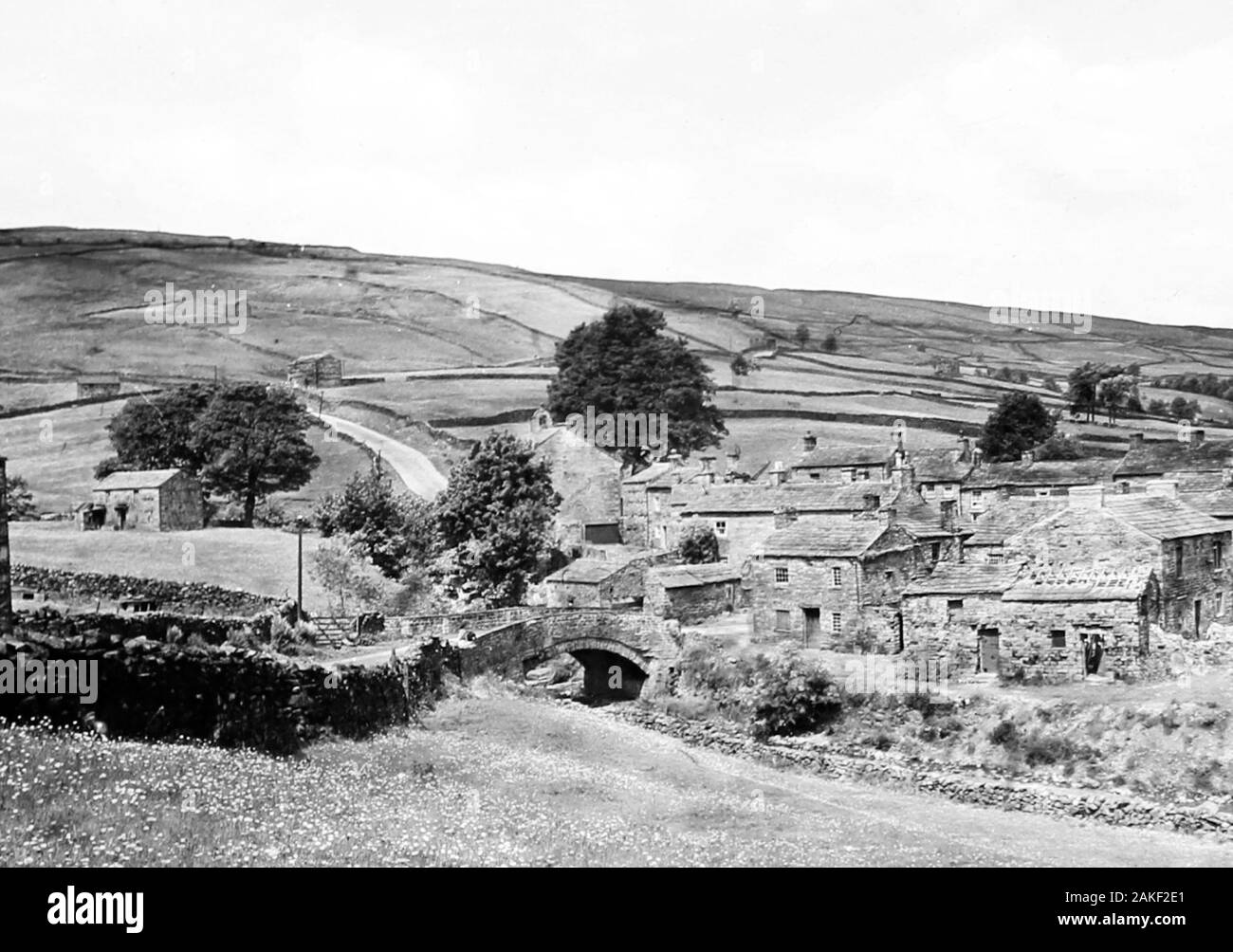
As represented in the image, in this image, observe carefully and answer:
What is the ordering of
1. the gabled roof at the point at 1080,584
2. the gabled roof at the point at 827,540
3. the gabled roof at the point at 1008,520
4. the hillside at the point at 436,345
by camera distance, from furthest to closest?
the hillside at the point at 436,345
the gabled roof at the point at 827,540
the gabled roof at the point at 1008,520
the gabled roof at the point at 1080,584

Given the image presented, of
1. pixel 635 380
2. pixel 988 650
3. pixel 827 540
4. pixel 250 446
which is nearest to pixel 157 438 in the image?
pixel 250 446

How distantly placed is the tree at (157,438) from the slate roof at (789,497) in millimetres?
28184

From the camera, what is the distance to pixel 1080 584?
34.0 meters

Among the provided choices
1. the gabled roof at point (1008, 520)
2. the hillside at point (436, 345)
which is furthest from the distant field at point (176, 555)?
the gabled roof at point (1008, 520)

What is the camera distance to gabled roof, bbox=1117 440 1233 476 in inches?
2450

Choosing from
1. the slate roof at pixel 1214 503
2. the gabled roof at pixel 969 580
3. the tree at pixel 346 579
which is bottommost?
the tree at pixel 346 579

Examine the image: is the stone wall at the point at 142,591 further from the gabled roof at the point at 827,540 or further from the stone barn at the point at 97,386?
the stone barn at the point at 97,386

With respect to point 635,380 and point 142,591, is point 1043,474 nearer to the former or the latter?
point 635,380

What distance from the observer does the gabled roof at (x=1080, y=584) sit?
106ft

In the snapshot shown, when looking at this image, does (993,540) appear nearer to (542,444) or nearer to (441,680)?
(441,680)

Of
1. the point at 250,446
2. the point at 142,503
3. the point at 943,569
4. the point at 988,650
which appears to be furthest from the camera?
the point at 250,446

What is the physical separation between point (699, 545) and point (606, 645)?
43.8 feet
